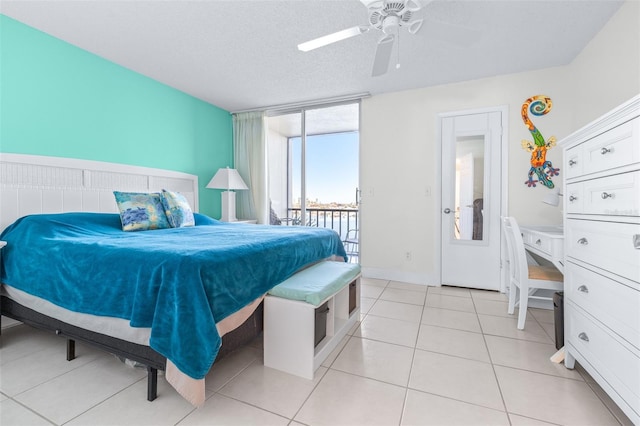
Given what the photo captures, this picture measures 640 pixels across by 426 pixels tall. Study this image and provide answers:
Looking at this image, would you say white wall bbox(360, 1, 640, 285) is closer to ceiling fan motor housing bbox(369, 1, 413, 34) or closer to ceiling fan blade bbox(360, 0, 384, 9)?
ceiling fan motor housing bbox(369, 1, 413, 34)

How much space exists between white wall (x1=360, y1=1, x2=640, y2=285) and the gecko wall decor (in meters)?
0.04

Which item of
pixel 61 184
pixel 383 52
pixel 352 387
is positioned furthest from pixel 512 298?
pixel 61 184

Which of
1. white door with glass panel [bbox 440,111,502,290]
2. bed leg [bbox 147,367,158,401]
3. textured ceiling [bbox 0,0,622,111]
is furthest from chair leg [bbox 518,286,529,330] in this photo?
bed leg [bbox 147,367,158,401]

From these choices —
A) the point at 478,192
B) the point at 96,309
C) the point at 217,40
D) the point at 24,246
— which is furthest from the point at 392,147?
the point at 24,246

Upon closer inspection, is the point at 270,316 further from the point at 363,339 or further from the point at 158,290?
the point at 363,339

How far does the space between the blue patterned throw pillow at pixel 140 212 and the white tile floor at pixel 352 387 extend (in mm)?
959

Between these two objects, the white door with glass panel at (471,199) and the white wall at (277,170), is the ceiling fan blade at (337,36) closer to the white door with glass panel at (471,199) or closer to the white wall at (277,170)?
the white door with glass panel at (471,199)

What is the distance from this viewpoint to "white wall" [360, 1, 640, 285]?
2.88 metres

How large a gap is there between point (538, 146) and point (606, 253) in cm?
217

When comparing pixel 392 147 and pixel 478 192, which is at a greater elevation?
pixel 392 147

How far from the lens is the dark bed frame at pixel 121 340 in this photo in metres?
1.40

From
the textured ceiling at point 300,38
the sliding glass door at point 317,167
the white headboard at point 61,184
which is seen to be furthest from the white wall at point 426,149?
the white headboard at point 61,184

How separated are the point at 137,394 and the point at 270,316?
0.74 m

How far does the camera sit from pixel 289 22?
7.35 feet
